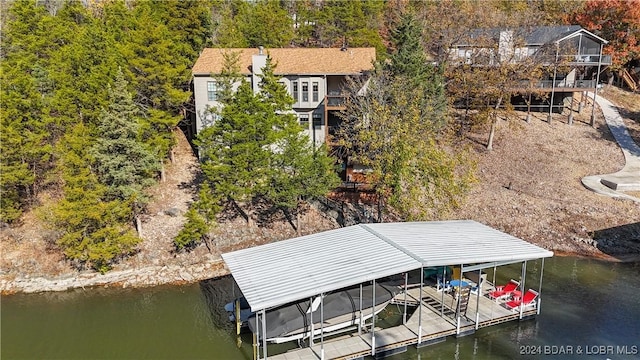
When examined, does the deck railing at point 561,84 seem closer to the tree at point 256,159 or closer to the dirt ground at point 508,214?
the dirt ground at point 508,214

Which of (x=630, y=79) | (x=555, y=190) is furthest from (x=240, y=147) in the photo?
(x=630, y=79)

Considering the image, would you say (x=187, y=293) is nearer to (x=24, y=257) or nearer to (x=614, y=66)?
(x=24, y=257)

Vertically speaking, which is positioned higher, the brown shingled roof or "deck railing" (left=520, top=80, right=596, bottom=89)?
the brown shingled roof

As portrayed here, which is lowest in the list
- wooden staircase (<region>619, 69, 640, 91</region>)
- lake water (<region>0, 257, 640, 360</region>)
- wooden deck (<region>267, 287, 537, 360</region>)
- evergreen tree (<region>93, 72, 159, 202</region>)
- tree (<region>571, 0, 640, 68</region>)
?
lake water (<region>0, 257, 640, 360</region>)

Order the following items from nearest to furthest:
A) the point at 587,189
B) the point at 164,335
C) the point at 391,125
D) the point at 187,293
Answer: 1. the point at 164,335
2. the point at 187,293
3. the point at 391,125
4. the point at 587,189

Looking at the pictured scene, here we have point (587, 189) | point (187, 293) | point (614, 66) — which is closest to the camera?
point (187, 293)

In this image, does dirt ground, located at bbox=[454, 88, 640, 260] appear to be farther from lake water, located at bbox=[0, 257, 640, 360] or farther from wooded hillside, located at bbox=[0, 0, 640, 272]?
lake water, located at bbox=[0, 257, 640, 360]

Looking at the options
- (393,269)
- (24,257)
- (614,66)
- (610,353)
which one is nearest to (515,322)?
(610,353)

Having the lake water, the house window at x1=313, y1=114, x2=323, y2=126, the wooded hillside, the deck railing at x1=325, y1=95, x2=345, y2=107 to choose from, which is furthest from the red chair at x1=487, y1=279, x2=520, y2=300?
the house window at x1=313, y1=114, x2=323, y2=126
